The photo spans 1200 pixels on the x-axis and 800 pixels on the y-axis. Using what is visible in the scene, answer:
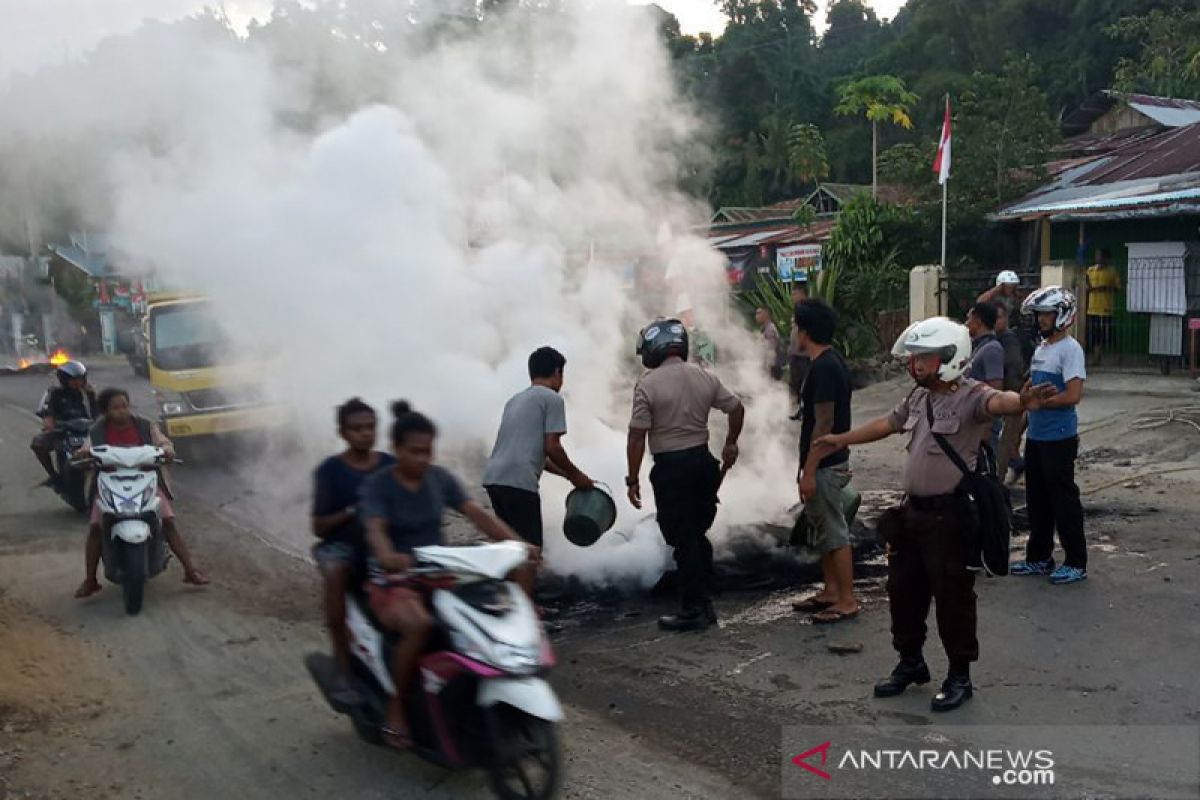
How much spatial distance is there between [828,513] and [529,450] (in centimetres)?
175

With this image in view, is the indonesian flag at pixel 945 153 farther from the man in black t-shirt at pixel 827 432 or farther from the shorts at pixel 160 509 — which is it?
the shorts at pixel 160 509

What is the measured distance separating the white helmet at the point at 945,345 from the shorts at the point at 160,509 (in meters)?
5.32

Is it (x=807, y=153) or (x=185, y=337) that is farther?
(x=807, y=153)

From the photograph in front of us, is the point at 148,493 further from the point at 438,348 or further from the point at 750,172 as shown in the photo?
the point at 750,172

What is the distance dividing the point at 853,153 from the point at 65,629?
40093 mm

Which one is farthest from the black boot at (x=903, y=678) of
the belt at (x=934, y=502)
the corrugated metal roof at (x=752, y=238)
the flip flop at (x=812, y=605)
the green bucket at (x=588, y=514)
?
the corrugated metal roof at (x=752, y=238)

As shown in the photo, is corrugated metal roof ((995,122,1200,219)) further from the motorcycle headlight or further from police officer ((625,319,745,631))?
the motorcycle headlight

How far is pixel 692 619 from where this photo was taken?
5965mm

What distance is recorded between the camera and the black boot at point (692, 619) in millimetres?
5961

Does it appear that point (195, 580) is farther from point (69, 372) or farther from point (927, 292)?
point (927, 292)

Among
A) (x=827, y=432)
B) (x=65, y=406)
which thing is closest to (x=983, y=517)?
(x=827, y=432)

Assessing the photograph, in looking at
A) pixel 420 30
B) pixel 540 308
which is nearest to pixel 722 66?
pixel 420 30

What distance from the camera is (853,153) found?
42.5 m

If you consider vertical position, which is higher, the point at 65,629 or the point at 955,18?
the point at 955,18
